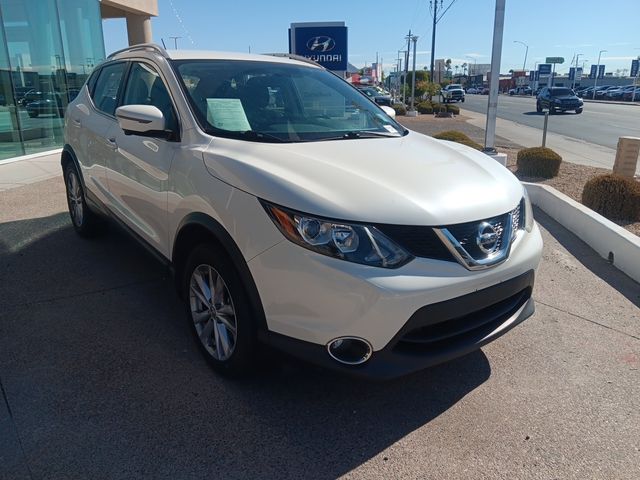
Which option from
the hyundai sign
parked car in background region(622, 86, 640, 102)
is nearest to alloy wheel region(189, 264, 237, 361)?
the hyundai sign

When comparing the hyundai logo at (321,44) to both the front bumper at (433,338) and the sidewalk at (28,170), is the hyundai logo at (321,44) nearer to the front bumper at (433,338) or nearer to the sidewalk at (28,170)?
the sidewalk at (28,170)

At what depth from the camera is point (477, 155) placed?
11.5 feet

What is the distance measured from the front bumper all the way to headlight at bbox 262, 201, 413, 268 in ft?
0.90

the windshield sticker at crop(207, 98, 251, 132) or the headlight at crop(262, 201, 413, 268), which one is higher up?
the windshield sticker at crop(207, 98, 251, 132)

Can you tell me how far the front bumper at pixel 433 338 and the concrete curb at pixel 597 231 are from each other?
2.47m

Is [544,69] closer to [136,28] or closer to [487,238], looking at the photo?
[136,28]

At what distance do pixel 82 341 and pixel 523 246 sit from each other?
2.77 m

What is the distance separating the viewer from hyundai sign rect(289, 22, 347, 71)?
36.3 feet

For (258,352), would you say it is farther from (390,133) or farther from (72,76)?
(72,76)

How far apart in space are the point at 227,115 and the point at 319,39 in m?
8.61

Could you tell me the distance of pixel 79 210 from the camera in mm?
5426

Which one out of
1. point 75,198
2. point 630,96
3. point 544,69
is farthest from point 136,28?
point 544,69

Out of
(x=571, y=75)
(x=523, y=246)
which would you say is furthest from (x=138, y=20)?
(x=571, y=75)

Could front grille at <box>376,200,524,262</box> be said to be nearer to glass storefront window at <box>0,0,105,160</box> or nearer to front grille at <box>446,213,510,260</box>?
front grille at <box>446,213,510,260</box>
